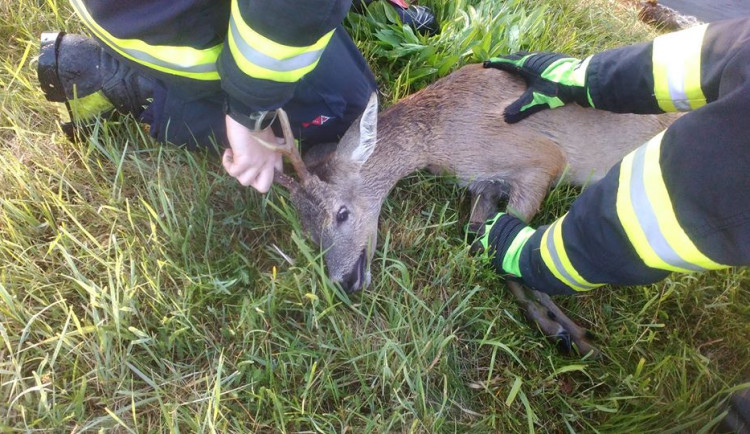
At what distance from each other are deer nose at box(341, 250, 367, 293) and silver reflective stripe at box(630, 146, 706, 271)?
133 cm

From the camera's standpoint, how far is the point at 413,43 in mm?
3520

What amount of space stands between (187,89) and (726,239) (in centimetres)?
250

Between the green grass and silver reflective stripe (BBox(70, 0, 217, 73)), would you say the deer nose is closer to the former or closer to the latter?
the green grass

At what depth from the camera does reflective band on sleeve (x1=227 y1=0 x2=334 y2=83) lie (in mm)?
2027

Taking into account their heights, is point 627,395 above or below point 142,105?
below

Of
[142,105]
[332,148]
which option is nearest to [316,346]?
[332,148]

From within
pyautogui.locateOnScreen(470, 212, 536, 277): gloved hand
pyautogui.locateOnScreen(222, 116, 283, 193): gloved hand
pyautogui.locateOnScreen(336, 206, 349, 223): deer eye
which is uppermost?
pyautogui.locateOnScreen(222, 116, 283, 193): gloved hand

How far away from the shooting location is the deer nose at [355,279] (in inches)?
107

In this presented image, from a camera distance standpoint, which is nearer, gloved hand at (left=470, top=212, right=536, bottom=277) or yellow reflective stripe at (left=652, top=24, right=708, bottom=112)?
yellow reflective stripe at (left=652, top=24, right=708, bottom=112)

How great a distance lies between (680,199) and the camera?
6.32ft

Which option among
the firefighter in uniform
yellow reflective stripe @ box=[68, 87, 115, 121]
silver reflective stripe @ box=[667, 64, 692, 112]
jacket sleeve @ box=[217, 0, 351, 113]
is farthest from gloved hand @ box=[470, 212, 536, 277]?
yellow reflective stripe @ box=[68, 87, 115, 121]

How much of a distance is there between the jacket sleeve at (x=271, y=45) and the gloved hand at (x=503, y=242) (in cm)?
135

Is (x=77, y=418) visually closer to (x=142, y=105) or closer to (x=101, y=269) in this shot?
(x=101, y=269)

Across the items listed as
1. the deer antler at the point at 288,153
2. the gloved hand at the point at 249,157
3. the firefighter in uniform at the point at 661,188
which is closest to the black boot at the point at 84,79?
the gloved hand at the point at 249,157
